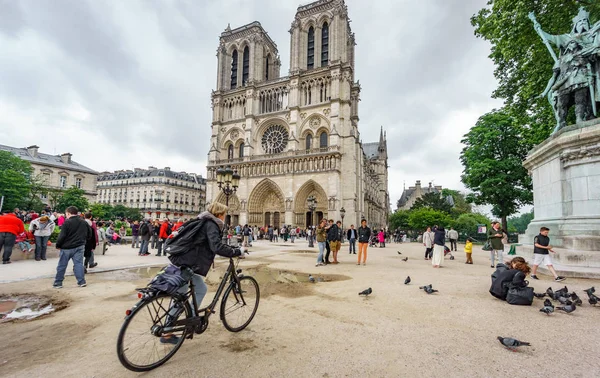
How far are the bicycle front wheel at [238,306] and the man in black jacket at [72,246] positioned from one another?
3787mm

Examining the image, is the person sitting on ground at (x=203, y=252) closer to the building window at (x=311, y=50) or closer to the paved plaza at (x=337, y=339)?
the paved plaza at (x=337, y=339)

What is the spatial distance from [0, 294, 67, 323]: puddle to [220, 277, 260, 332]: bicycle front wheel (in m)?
2.66

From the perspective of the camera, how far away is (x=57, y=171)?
1718 inches

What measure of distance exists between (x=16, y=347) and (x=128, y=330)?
5.34ft

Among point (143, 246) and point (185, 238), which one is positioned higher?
point (185, 238)

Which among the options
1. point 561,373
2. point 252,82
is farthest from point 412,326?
point 252,82

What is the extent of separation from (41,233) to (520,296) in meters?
11.8

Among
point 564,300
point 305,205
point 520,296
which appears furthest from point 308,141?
point 564,300

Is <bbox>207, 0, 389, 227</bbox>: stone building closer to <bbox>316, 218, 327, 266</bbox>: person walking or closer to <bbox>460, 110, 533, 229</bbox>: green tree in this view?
<bbox>460, 110, 533, 229</bbox>: green tree

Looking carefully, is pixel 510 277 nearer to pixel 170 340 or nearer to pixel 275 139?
pixel 170 340

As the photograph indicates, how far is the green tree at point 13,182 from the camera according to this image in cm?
3152

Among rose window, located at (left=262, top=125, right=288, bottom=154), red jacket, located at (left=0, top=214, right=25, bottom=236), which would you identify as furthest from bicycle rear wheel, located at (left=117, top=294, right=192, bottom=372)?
rose window, located at (left=262, top=125, right=288, bottom=154)

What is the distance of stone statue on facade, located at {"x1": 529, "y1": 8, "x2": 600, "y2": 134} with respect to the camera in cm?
722

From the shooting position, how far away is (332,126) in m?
30.8
